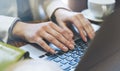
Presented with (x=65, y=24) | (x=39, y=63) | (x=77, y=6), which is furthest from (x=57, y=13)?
(x=39, y=63)

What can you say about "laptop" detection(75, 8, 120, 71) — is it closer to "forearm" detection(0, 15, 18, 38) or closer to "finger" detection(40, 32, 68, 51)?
"finger" detection(40, 32, 68, 51)

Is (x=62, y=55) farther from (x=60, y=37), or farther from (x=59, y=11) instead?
(x=59, y=11)

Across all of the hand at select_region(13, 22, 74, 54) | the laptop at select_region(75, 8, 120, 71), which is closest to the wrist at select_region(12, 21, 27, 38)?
the hand at select_region(13, 22, 74, 54)

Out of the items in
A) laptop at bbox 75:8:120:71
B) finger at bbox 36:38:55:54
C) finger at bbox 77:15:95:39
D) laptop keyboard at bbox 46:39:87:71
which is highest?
laptop at bbox 75:8:120:71

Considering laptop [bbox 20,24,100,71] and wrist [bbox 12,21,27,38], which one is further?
wrist [bbox 12,21,27,38]

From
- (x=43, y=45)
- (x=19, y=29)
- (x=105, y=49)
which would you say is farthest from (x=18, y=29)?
(x=105, y=49)

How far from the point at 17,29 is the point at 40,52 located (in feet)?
0.47

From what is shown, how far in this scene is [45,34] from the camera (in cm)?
64

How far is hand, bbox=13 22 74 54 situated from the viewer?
1.98 feet

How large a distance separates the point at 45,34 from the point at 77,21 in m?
0.13

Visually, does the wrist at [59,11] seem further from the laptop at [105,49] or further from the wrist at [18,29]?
the laptop at [105,49]

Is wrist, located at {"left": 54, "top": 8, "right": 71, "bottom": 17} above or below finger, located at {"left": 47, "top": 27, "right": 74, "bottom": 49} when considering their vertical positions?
above

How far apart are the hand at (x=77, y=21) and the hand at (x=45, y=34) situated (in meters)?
0.04

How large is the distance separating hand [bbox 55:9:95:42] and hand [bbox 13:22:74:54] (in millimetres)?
37
